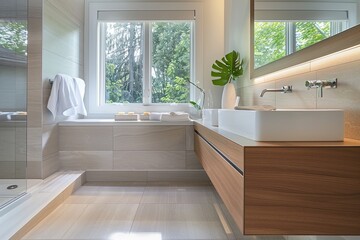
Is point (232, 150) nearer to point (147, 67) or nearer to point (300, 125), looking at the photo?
point (300, 125)

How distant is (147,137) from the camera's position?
3.05 metres

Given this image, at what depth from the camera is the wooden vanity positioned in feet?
2.94

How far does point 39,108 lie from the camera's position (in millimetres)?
2594

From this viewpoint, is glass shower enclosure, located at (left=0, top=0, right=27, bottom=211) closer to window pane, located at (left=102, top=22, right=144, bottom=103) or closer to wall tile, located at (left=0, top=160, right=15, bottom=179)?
wall tile, located at (left=0, top=160, right=15, bottom=179)

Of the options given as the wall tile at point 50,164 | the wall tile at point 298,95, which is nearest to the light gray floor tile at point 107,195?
the wall tile at point 50,164

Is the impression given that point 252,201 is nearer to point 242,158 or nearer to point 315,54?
point 242,158

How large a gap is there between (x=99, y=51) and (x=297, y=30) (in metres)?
2.68

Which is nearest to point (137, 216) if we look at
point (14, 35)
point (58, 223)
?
point (58, 223)

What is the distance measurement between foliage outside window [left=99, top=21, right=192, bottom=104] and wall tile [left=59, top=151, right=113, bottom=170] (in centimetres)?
85

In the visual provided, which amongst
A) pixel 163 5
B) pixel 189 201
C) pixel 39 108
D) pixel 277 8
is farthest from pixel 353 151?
pixel 163 5

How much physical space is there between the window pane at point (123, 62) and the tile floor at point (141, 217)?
4.33 feet

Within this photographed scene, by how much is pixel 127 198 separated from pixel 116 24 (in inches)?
90.6

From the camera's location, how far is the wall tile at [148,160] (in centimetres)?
306

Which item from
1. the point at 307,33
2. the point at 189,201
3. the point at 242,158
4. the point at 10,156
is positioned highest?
the point at 307,33
